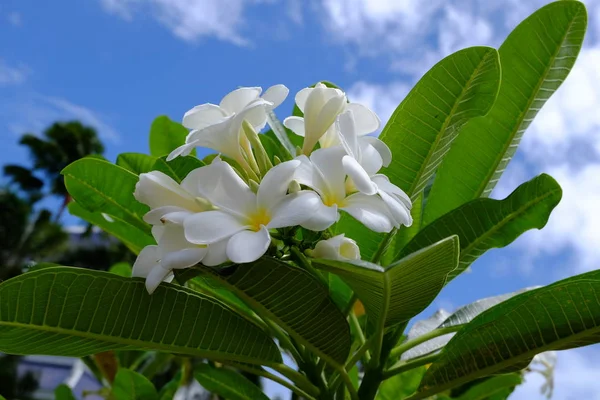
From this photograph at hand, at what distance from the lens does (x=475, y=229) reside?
39.7 inches

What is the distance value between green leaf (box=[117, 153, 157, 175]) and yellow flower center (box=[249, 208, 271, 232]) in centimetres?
59

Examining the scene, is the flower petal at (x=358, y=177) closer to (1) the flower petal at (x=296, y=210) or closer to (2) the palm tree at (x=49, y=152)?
(1) the flower petal at (x=296, y=210)

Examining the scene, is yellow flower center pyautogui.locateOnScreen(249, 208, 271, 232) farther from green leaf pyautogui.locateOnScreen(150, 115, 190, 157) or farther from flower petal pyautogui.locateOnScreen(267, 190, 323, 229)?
green leaf pyautogui.locateOnScreen(150, 115, 190, 157)

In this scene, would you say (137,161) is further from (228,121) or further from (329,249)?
(329,249)

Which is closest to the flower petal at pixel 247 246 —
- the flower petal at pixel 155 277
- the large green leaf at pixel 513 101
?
the flower petal at pixel 155 277

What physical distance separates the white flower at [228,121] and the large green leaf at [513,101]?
0.40 meters

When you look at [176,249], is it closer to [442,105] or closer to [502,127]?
[442,105]

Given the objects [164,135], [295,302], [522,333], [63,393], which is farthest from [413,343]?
[63,393]

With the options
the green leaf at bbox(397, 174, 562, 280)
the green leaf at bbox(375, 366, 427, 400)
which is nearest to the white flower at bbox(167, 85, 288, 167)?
the green leaf at bbox(397, 174, 562, 280)

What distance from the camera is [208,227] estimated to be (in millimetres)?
700

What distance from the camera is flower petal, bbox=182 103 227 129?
926 mm

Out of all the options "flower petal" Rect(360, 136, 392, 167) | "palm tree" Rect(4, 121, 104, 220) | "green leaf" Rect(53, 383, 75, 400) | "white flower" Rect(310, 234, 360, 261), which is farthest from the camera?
"palm tree" Rect(4, 121, 104, 220)

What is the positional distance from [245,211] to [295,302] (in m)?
0.15

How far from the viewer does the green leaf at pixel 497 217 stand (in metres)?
0.99
